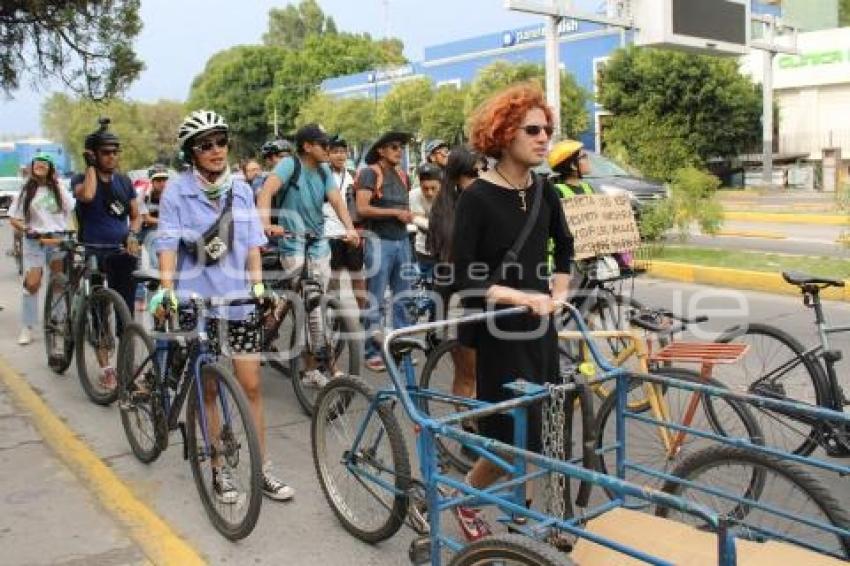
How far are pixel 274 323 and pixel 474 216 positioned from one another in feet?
9.20

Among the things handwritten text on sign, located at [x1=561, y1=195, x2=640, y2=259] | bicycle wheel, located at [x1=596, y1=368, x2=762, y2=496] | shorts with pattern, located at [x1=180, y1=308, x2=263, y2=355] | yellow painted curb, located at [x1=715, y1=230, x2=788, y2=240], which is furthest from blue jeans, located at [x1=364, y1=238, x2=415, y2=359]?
yellow painted curb, located at [x1=715, y1=230, x2=788, y2=240]

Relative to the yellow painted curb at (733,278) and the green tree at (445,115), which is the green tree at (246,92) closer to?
the green tree at (445,115)

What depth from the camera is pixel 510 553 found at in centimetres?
238

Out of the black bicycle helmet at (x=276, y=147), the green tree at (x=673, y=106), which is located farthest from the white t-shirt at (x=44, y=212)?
Result: the green tree at (x=673, y=106)

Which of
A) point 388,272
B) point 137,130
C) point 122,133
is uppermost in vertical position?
point 137,130

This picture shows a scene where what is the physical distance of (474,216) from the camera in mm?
3229

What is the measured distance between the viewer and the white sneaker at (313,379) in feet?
18.5

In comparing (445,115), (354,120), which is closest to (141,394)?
(445,115)

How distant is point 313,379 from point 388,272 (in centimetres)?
139

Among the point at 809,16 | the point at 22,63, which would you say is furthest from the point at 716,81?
the point at 22,63

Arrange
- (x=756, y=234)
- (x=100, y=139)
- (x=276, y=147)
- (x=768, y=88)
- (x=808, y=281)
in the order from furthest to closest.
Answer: (x=768, y=88) → (x=756, y=234) → (x=276, y=147) → (x=100, y=139) → (x=808, y=281)

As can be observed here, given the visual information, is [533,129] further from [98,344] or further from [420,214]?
[98,344]

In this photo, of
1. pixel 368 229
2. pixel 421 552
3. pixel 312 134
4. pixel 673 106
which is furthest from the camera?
pixel 673 106

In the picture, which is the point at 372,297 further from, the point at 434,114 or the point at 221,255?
the point at 434,114
